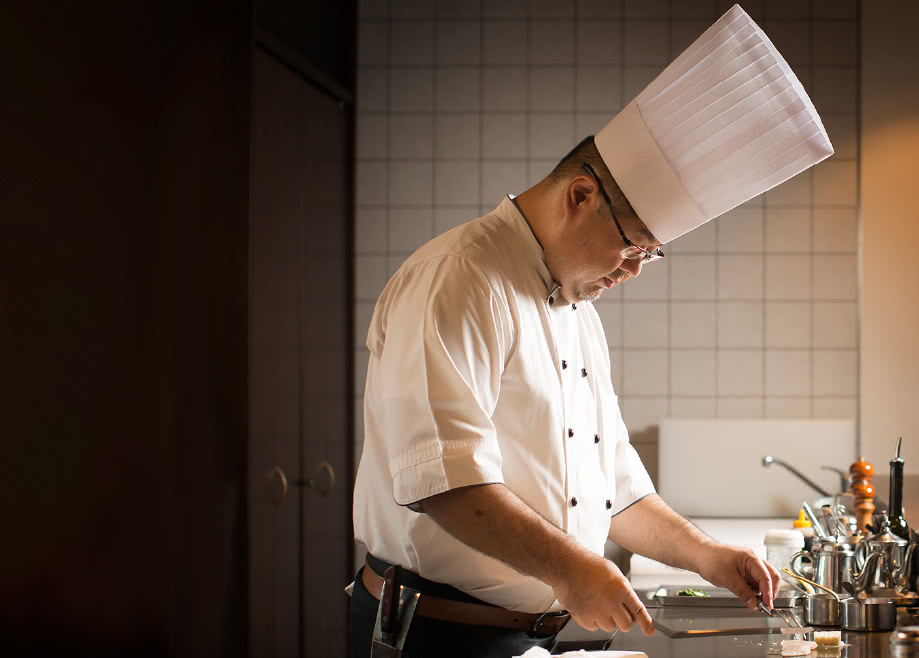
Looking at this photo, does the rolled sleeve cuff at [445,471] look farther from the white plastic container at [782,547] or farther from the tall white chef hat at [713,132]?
the white plastic container at [782,547]

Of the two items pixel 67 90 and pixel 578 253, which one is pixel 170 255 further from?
pixel 578 253

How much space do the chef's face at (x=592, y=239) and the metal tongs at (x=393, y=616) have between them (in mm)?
567

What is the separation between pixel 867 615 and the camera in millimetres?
1565

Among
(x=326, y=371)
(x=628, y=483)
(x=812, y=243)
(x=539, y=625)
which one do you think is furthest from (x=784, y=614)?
(x=812, y=243)

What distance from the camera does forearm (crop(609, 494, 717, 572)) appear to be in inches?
63.1

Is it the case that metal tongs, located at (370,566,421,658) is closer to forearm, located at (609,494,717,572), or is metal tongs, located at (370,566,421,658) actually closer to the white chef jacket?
the white chef jacket

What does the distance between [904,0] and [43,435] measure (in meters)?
3.36

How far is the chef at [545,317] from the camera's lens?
1.40 meters

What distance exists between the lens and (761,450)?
3.57 m

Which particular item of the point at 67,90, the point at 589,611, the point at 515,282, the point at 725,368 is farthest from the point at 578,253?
the point at 725,368

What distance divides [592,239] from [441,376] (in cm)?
38

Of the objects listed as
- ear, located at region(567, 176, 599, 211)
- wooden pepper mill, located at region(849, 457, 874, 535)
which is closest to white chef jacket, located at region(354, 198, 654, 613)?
ear, located at region(567, 176, 599, 211)

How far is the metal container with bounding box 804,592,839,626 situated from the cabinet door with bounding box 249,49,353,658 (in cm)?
168

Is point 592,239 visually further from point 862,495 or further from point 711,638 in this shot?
point 862,495
